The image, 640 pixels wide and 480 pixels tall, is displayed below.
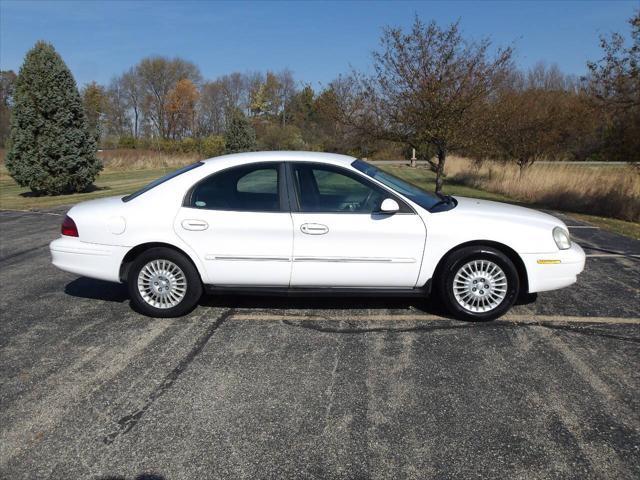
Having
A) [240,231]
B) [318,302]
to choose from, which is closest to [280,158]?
[240,231]

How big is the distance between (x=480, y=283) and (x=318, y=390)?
6.75 ft

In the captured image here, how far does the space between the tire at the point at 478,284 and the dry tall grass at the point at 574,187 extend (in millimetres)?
9488

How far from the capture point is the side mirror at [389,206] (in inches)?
185

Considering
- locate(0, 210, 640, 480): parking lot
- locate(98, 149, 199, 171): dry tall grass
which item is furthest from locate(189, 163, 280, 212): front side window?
locate(98, 149, 199, 171): dry tall grass

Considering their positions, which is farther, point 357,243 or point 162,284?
point 162,284

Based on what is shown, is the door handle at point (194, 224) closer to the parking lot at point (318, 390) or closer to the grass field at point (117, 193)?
the parking lot at point (318, 390)

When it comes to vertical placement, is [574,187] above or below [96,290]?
above

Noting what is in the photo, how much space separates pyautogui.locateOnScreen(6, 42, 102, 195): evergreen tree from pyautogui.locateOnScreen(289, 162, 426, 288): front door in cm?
1531

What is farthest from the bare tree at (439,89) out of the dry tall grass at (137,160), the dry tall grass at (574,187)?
the dry tall grass at (137,160)

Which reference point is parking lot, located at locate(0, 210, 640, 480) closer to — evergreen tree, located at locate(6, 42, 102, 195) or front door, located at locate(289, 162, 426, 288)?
front door, located at locate(289, 162, 426, 288)

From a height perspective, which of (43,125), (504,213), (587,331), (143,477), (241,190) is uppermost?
(43,125)

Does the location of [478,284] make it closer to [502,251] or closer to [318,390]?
[502,251]

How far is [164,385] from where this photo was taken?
12.1 ft

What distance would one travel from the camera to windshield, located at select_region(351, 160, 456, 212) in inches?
198
